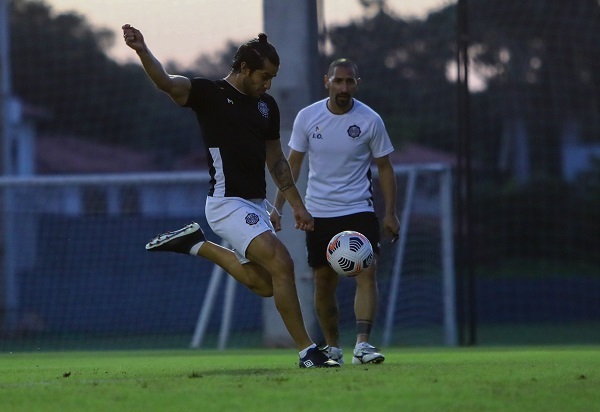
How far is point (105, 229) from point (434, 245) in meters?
4.96

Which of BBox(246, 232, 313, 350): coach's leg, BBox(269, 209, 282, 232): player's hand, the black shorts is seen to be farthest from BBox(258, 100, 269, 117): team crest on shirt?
the black shorts

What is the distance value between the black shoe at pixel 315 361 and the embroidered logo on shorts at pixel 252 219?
34.2 inches

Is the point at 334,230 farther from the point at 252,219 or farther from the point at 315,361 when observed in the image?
the point at 315,361

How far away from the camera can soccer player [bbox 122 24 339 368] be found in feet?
25.7

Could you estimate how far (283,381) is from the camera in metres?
6.64

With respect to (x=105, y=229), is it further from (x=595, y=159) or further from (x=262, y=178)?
(x=595, y=159)

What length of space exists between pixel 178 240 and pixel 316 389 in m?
2.24

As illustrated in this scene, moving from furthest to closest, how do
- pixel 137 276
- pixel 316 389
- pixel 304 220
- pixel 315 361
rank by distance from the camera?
pixel 137 276, pixel 304 220, pixel 315 361, pixel 316 389

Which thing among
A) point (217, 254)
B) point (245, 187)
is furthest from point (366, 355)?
point (245, 187)

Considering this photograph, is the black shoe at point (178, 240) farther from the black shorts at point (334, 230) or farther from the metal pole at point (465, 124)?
the metal pole at point (465, 124)

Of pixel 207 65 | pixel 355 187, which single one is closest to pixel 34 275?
pixel 355 187

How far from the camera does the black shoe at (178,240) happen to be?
8122 mm

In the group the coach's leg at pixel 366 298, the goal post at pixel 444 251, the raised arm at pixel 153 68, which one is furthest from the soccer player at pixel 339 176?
the goal post at pixel 444 251

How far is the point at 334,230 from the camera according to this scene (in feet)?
30.1
